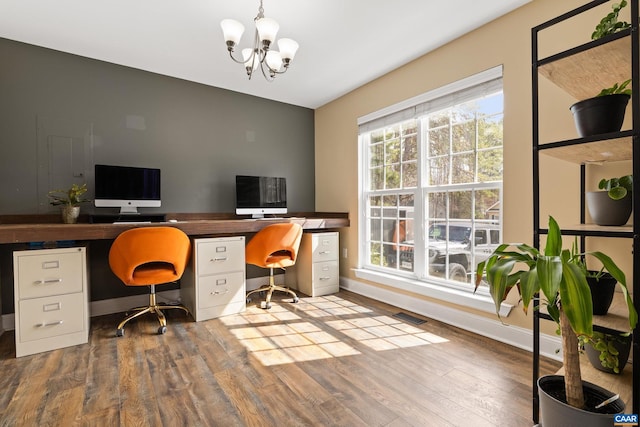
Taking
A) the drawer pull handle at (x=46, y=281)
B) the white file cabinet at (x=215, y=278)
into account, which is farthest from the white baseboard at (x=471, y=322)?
the drawer pull handle at (x=46, y=281)

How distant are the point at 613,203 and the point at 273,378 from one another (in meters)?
1.94

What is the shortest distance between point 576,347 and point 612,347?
1.65ft

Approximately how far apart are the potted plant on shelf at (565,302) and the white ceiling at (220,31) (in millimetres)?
1875

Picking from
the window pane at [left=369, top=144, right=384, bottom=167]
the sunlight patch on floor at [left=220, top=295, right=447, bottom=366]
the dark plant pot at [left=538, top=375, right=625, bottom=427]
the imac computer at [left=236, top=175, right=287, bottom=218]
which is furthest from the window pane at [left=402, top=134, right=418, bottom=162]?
the dark plant pot at [left=538, top=375, right=625, bottom=427]

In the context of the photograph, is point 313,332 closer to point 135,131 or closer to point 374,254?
point 374,254

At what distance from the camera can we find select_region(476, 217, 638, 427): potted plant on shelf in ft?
3.40

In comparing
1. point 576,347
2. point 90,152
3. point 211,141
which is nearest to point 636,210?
point 576,347

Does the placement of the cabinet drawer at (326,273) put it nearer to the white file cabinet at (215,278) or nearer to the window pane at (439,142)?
the white file cabinet at (215,278)

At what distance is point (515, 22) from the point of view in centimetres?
222

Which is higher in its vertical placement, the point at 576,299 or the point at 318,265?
the point at 576,299

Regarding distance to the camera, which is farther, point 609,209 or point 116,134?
point 116,134

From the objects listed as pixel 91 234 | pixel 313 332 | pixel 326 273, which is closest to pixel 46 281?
pixel 91 234

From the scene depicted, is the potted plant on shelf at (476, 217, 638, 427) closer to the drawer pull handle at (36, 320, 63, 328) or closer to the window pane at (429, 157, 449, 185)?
the window pane at (429, 157, 449, 185)

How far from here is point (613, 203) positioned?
136 centimetres
